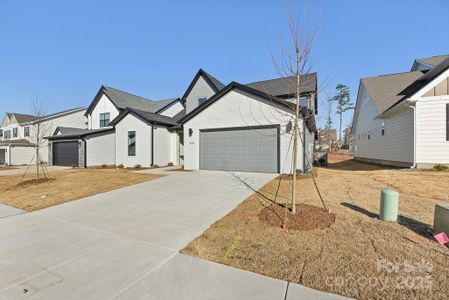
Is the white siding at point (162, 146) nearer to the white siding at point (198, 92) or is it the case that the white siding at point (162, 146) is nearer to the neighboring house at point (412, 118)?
the white siding at point (198, 92)

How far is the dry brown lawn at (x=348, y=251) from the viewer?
7.74 feet

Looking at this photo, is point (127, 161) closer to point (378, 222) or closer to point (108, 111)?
point (108, 111)

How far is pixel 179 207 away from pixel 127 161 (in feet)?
43.9

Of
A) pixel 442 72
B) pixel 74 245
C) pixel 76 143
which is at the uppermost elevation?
pixel 442 72

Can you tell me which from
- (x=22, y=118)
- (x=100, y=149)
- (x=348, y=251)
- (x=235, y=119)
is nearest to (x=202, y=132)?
(x=235, y=119)

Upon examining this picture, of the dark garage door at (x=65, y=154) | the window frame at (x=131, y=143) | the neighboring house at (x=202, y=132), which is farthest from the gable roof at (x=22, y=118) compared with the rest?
the window frame at (x=131, y=143)

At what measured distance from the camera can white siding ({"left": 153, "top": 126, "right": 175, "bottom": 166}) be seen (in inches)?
652

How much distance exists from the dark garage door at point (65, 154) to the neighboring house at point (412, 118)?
84.7 feet

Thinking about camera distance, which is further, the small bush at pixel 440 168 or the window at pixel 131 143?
the window at pixel 131 143

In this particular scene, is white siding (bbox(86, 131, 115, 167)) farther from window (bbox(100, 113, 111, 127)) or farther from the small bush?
the small bush

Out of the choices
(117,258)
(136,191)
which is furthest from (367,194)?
(136,191)

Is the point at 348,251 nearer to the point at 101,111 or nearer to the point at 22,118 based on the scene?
the point at 101,111

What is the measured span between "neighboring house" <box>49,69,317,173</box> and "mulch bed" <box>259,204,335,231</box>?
1865mm

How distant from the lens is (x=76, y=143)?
1988cm
